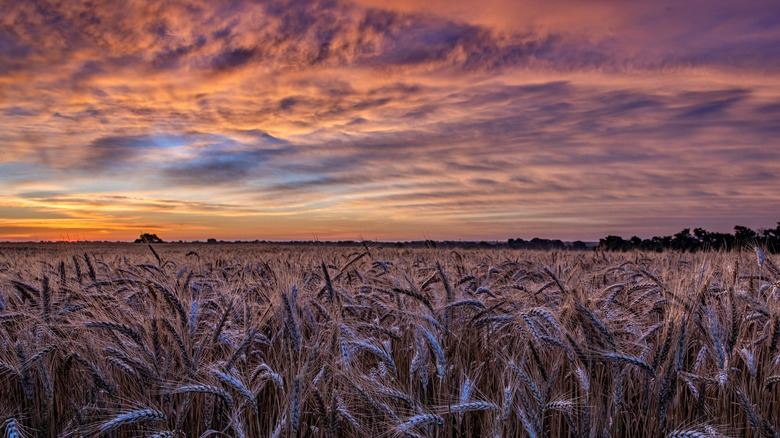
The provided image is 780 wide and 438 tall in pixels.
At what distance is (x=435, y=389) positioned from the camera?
318 cm

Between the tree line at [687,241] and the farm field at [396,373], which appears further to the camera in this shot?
the tree line at [687,241]

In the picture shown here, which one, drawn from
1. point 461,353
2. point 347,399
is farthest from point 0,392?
point 461,353

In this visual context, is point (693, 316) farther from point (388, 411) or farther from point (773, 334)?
point (388, 411)

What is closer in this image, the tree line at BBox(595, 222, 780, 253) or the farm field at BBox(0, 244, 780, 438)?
the farm field at BBox(0, 244, 780, 438)

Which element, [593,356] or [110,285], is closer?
[593,356]

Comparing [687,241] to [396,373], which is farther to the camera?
[687,241]

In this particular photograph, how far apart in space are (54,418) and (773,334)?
4.68 meters

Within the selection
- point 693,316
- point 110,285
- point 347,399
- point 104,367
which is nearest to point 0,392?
point 104,367

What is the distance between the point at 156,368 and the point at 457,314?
2.13m

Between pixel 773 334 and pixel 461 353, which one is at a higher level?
pixel 773 334

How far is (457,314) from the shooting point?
3828 millimetres

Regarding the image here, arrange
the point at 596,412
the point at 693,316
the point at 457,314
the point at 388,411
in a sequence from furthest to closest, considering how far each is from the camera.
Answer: the point at 457,314 → the point at 693,316 → the point at 596,412 → the point at 388,411

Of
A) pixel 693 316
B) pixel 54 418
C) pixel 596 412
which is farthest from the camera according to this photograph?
pixel 693 316

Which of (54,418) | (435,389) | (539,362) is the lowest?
(54,418)
